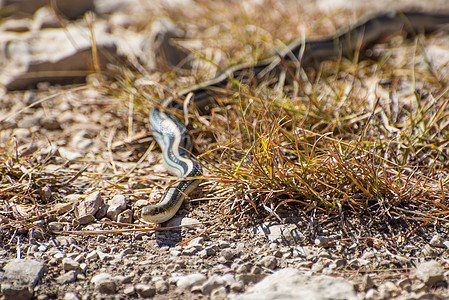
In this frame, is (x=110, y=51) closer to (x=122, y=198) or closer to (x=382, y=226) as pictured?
(x=122, y=198)

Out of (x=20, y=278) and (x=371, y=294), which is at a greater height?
(x=371, y=294)

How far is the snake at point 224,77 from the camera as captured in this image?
305cm

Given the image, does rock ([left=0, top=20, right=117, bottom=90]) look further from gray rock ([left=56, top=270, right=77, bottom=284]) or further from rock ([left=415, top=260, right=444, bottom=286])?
rock ([left=415, top=260, right=444, bottom=286])

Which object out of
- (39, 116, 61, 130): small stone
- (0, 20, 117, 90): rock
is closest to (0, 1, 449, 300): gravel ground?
(39, 116, 61, 130): small stone

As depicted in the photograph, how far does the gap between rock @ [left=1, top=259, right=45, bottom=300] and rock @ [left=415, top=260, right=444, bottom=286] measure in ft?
6.99

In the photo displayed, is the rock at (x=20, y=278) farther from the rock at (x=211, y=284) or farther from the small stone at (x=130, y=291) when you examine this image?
the rock at (x=211, y=284)

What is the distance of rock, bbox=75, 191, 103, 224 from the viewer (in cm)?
289

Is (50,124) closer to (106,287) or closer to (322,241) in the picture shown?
(106,287)

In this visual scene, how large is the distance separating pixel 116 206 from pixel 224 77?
2042mm

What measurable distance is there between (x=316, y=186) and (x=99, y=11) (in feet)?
17.4

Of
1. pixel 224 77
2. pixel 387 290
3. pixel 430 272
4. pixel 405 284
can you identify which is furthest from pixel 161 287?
pixel 224 77

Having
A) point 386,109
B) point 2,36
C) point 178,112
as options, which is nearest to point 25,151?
point 178,112

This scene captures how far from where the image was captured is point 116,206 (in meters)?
2.97

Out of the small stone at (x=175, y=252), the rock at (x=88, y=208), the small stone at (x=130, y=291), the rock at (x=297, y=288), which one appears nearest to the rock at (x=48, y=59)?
the rock at (x=88, y=208)
